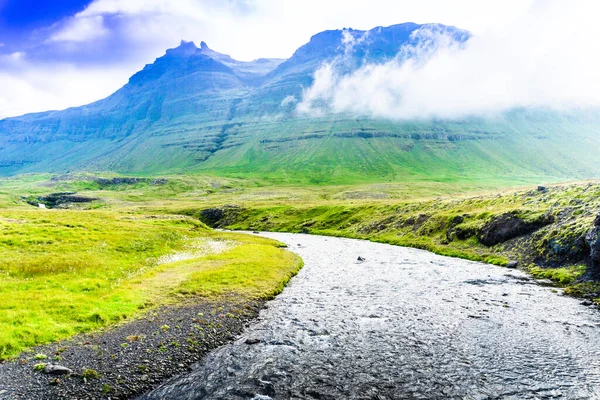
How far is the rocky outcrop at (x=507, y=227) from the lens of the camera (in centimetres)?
5909

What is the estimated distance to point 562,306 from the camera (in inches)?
1348

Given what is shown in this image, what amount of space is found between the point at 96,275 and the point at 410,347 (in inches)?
1470

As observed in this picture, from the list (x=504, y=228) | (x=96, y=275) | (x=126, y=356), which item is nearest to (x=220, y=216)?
(x=96, y=275)

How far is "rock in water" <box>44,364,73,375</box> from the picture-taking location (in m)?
20.3

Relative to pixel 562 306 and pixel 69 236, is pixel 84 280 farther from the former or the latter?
pixel 562 306

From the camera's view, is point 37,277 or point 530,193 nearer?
point 37,277

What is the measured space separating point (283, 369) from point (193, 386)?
5.74 m

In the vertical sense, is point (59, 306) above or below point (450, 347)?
above

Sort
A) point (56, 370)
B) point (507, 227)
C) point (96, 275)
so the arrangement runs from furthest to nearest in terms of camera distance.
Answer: point (507, 227) → point (96, 275) → point (56, 370)

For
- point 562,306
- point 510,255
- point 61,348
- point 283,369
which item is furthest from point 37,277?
point 510,255

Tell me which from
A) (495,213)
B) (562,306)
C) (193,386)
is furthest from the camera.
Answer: (495,213)

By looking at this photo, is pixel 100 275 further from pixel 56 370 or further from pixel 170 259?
pixel 56 370

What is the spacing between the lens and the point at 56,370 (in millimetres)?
20422

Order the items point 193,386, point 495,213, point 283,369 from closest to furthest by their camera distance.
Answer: point 193,386 < point 283,369 < point 495,213
